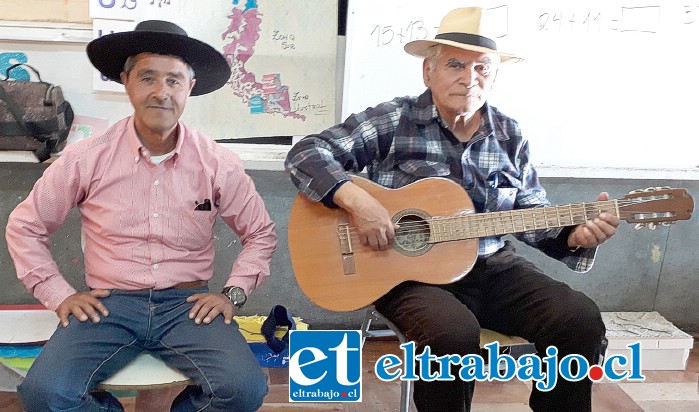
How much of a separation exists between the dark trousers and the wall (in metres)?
0.94

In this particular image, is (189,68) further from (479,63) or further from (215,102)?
(479,63)

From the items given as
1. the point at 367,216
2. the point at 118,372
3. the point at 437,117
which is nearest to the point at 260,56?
the point at 437,117

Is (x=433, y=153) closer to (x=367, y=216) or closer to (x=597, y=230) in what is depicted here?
(x=367, y=216)

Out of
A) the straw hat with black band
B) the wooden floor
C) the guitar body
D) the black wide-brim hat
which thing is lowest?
the wooden floor

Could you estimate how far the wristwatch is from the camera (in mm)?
1724

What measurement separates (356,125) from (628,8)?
1.26m

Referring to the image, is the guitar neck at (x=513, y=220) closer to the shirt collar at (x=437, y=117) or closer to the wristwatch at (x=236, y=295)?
the shirt collar at (x=437, y=117)

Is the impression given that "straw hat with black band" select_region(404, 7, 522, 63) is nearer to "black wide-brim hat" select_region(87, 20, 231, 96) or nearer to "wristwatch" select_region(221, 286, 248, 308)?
"black wide-brim hat" select_region(87, 20, 231, 96)

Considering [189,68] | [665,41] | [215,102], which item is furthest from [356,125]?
[665,41]

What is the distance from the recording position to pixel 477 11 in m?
1.88

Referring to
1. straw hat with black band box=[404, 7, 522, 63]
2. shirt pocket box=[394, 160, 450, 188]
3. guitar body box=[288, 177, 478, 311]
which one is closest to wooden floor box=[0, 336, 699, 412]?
guitar body box=[288, 177, 478, 311]

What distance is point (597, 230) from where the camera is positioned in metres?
1.69

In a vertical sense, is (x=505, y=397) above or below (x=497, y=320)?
below

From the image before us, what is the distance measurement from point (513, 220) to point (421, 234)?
10.9 inches
